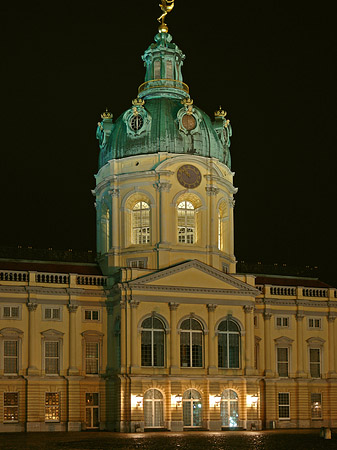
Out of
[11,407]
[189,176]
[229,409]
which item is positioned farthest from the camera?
[189,176]

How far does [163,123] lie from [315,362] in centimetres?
2231

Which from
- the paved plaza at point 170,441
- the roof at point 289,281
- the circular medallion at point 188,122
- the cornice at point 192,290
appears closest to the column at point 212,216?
the cornice at point 192,290

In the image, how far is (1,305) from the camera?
232ft

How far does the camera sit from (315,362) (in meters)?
80.0

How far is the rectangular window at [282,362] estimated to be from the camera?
7856cm

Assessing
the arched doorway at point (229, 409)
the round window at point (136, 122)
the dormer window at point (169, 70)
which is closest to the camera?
the arched doorway at point (229, 409)

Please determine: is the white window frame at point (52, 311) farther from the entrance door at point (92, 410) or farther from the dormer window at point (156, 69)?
the dormer window at point (156, 69)

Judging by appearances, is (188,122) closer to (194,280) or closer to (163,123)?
(163,123)

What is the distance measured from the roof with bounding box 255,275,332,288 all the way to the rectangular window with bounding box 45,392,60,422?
19407 mm

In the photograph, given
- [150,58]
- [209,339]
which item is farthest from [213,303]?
[150,58]

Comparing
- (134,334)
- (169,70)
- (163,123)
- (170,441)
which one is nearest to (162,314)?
(134,334)

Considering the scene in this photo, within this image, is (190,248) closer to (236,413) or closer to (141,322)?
(141,322)

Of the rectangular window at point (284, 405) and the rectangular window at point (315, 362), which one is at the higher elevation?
the rectangular window at point (315, 362)

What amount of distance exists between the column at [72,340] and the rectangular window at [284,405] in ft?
54.0
